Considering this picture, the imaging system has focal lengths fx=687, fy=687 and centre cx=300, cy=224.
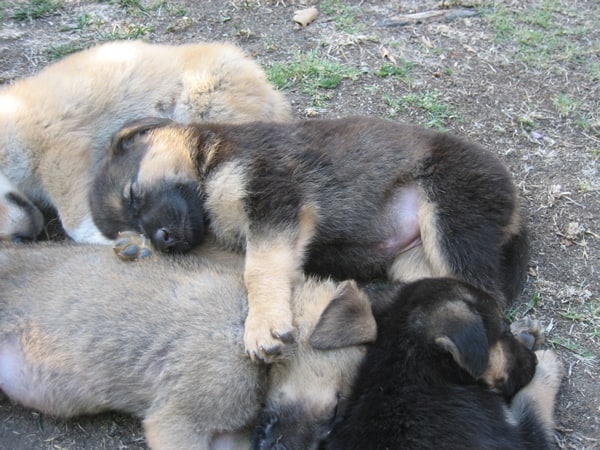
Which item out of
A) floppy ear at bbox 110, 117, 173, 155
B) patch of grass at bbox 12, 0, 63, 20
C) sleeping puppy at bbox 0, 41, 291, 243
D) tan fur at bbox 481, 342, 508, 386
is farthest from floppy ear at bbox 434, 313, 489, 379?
patch of grass at bbox 12, 0, 63, 20

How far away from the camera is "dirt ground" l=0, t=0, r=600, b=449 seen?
4.38 meters

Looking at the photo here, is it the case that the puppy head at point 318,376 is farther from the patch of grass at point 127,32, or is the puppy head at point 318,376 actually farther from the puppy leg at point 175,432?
the patch of grass at point 127,32

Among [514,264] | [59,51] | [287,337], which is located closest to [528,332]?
[514,264]

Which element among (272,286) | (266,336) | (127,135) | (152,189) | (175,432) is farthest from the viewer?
(127,135)

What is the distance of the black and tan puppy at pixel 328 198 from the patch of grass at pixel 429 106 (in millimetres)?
1147

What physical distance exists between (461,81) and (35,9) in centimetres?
452

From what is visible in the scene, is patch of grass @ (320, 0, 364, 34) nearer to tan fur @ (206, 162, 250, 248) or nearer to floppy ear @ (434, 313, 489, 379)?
tan fur @ (206, 162, 250, 248)

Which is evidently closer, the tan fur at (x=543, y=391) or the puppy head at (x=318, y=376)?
the puppy head at (x=318, y=376)

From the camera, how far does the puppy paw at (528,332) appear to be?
4.38 m

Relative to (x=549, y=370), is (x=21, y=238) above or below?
above

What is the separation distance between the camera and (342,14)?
7.32 m

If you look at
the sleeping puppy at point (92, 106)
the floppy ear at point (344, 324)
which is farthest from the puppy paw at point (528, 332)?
the sleeping puppy at point (92, 106)

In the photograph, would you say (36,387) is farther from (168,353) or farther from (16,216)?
(16,216)

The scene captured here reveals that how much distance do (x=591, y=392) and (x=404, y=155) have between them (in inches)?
75.6
